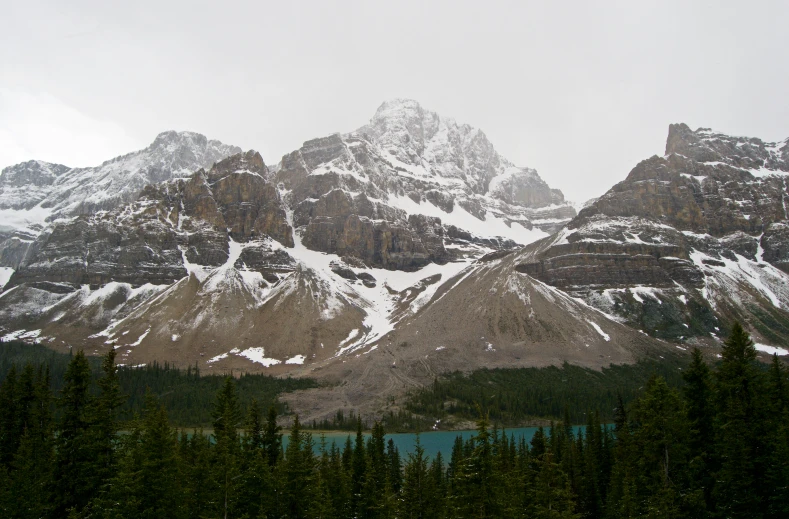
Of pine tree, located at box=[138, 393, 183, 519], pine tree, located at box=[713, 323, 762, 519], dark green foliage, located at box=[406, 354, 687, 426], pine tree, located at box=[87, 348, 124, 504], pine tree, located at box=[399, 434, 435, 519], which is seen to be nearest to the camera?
pine tree, located at box=[138, 393, 183, 519]

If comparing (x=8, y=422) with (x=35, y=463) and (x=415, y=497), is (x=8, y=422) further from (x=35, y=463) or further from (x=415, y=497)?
(x=415, y=497)

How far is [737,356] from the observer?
42094 millimetres

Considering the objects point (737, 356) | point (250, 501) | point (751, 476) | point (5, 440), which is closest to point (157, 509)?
point (250, 501)

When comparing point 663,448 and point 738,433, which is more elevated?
point 738,433

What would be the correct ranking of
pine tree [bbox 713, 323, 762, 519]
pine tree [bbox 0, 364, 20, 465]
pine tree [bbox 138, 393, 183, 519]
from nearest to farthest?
pine tree [bbox 138, 393, 183, 519] → pine tree [bbox 713, 323, 762, 519] → pine tree [bbox 0, 364, 20, 465]

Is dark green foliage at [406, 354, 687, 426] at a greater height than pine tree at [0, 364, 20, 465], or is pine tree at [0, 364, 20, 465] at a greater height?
pine tree at [0, 364, 20, 465]

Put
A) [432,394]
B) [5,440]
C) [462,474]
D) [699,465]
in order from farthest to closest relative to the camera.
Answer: [432,394] → [5,440] → [699,465] → [462,474]

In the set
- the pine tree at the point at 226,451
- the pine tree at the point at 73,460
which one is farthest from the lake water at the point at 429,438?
the pine tree at the point at 73,460

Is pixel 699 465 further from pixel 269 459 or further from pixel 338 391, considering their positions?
pixel 338 391

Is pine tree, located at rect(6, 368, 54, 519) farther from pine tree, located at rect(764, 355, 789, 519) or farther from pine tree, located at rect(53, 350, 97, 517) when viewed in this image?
pine tree, located at rect(764, 355, 789, 519)

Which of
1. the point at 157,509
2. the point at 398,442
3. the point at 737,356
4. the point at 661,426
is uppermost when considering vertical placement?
the point at 737,356

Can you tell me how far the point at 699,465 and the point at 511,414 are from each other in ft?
448

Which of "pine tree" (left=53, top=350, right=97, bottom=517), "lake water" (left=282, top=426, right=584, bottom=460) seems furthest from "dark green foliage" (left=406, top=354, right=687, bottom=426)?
"pine tree" (left=53, top=350, right=97, bottom=517)

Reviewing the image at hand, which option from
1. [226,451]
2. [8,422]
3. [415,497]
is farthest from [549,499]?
[8,422]
